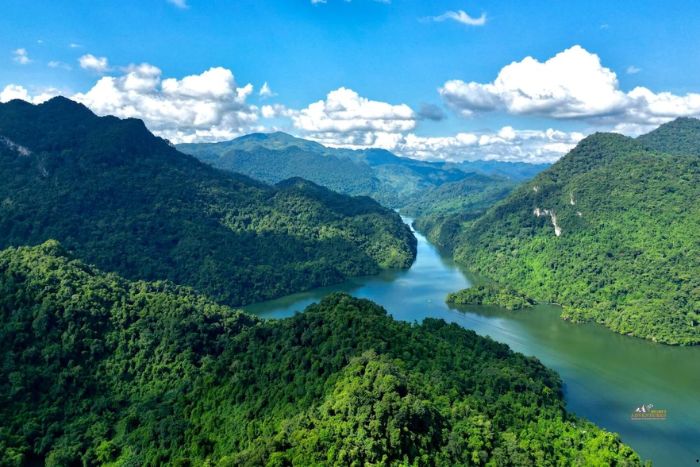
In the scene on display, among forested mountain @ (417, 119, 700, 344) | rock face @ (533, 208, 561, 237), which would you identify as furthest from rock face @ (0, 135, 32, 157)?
rock face @ (533, 208, 561, 237)

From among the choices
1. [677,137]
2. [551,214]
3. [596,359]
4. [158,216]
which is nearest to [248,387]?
[596,359]

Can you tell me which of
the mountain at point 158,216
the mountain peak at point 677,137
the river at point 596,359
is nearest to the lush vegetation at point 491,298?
the river at point 596,359

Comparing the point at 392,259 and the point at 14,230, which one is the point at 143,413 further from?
the point at 392,259

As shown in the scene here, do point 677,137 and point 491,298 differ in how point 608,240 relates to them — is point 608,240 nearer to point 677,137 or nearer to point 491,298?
point 491,298

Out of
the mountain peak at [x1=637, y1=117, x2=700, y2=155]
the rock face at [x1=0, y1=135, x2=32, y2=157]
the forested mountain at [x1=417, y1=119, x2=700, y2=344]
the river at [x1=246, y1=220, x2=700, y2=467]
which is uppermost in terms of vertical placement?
the mountain peak at [x1=637, y1=117, x2=700, y2=155]

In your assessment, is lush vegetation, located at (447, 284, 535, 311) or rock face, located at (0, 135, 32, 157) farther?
rock face, located at (0, 135, 32, 157)

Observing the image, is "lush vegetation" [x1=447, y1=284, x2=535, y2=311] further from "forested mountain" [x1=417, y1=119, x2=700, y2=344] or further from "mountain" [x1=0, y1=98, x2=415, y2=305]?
"mountain" [x1=0, y1=98, x2=415, y2=305]
